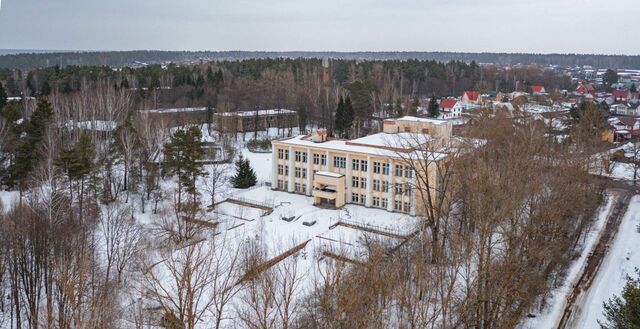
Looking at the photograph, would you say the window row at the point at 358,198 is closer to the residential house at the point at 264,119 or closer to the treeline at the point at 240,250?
the treeline at the point at 240,250

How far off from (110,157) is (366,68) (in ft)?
157

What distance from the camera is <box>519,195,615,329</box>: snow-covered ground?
51.6 feet

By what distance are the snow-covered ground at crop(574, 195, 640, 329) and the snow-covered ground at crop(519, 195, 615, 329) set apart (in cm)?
59

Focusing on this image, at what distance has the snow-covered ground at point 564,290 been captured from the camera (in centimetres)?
1574

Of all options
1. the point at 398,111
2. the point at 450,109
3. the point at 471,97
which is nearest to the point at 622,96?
the point at 471,97

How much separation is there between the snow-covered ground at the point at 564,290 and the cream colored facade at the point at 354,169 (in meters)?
6.66

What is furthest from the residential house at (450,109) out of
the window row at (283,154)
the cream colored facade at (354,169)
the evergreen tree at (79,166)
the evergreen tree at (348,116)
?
the evergreen tree at (79,166)

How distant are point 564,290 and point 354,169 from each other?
11.3 m

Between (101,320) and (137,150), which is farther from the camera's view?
(137,150)

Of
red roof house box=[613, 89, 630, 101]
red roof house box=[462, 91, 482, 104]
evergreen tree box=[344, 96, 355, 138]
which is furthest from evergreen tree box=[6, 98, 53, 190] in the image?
red roof house box=[613, 89, 630, 101]

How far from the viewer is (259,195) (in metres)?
27.4

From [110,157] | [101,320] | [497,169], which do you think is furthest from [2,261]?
[497,169]

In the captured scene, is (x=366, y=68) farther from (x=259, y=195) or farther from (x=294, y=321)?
(x=294, y=321)

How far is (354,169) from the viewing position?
1037 inches
